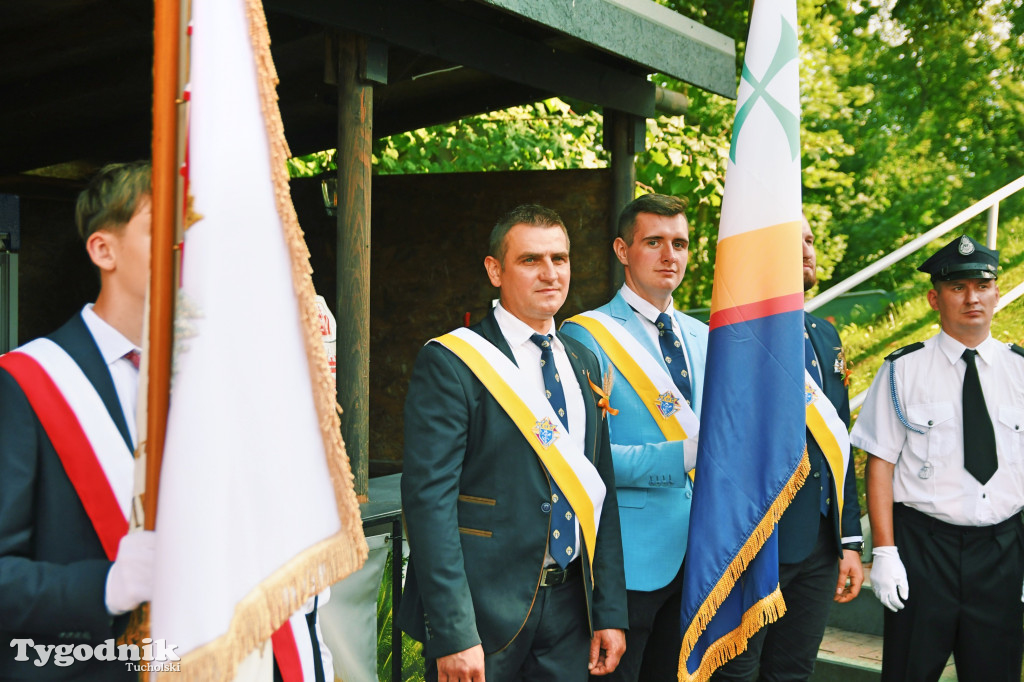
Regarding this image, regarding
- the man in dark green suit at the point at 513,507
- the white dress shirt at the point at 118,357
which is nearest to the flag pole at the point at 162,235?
the white dress shirt at the point at 118,357

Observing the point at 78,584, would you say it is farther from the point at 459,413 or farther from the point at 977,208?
the point at 977,208

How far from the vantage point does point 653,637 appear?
2908 millimetres

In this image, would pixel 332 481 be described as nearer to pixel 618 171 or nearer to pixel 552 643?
pixel 552 643

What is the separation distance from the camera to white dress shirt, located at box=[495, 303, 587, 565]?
2.48 metres

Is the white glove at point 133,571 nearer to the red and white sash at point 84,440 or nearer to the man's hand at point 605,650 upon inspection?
the red and white sash at point 84,440

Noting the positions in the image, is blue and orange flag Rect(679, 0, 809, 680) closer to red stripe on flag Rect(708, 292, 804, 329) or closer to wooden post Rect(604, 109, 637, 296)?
red stripe on flag Rect(708, 292, 804, 329)

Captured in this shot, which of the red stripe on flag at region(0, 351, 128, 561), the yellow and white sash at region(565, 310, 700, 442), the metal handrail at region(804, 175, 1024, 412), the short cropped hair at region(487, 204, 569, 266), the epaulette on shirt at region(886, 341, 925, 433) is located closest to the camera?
the red stripe on flag at region(0, 351, 128, 561)

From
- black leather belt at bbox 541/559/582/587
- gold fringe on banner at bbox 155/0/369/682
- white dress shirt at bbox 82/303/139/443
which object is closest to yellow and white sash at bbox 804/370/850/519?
black leather belt at bbox 541/559/582/587

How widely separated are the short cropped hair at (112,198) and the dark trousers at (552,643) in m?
1.38

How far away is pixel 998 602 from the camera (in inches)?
121

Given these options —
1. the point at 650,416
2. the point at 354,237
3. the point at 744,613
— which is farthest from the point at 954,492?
the point at 354,237

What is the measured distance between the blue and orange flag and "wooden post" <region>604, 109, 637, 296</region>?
247 cm

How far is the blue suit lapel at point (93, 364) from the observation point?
4.78 ft

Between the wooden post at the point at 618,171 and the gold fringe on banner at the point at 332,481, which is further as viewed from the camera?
the wooden post at the point at 618,171
